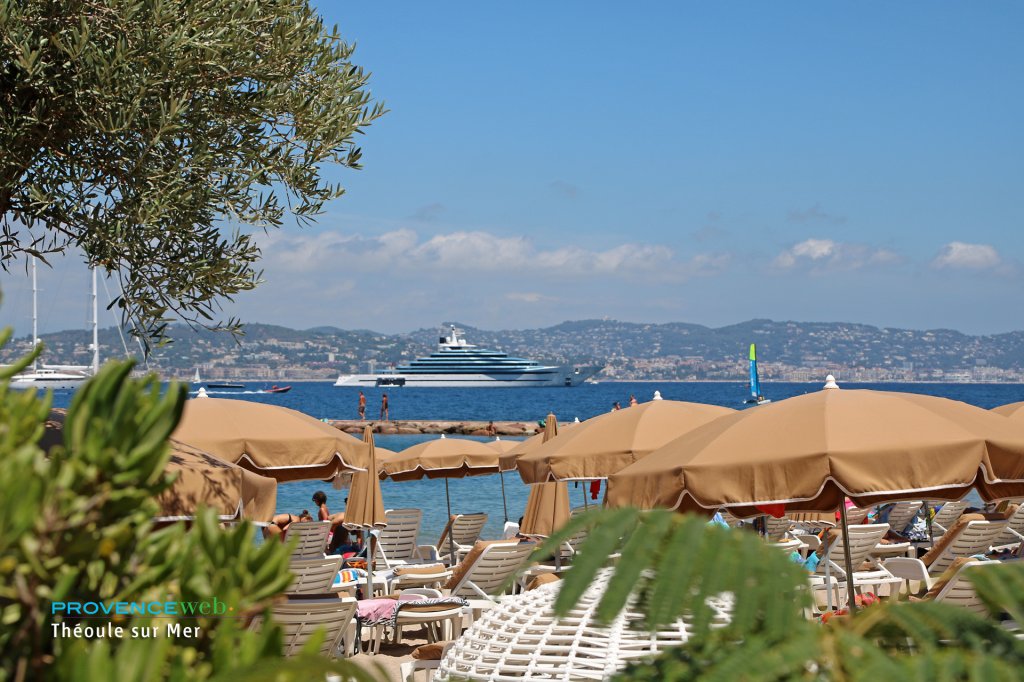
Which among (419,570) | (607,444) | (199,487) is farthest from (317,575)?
(199,487)

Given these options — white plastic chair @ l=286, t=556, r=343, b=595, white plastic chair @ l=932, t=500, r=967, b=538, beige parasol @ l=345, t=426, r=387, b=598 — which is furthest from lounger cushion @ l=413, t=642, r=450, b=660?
white plastic chair @ l=932, t=500, r=967, b=538

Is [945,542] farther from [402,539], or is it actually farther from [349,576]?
[402,539]

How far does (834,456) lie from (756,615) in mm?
3997

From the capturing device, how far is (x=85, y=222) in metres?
6.05

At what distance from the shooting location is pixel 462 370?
442 feet

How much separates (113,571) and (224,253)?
5.28 m

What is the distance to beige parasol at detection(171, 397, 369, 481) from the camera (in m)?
8.97

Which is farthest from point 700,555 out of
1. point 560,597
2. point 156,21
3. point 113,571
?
point 156,21

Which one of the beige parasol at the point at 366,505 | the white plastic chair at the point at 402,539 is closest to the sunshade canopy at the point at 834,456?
the beige parasol at the point at 366,505

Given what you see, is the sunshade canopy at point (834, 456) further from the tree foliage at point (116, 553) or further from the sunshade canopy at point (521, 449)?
the sunshade canopy at point (521, 449)

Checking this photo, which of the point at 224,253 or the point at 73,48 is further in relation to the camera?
the point at 224,253

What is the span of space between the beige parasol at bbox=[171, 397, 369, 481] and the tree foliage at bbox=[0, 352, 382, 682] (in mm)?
7595

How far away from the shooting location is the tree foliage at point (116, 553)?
1284 mm

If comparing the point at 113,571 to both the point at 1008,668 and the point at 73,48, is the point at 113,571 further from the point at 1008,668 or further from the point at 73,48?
the point at 73,48
